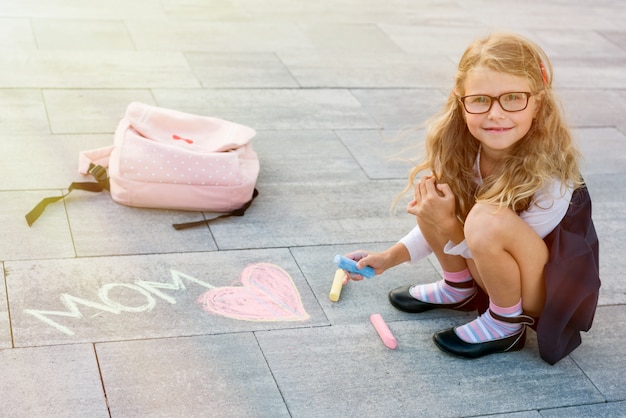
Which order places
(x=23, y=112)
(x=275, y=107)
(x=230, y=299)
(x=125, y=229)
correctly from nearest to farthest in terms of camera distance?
(x=230, y=299), (x=125, y=229), (x=23, y=112), (x=275, y=107)

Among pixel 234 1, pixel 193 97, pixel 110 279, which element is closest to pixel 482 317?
pixel 110 279

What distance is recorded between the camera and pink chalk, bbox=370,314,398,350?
270 cm

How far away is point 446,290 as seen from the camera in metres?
2.88

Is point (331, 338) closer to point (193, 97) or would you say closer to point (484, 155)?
point (484, 155)

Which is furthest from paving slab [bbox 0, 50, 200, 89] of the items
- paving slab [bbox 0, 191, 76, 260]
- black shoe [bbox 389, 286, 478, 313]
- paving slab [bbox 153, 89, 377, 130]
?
black shoe [bbox 389, 286, 478, 313]

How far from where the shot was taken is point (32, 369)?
2.42m

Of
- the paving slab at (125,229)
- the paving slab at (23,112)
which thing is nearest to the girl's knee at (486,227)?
the paving slab at (125,229)

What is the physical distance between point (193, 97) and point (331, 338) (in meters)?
2.08

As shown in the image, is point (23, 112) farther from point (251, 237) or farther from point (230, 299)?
point (230, 299)

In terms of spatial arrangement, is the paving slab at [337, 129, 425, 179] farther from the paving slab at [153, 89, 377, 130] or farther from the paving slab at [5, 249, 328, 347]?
the paving slab at [5, 249, 328, 347]

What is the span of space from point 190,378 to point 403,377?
62 centimetres

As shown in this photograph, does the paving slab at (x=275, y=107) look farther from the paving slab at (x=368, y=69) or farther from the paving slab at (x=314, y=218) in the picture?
the paving slab at (x=314, y=218)

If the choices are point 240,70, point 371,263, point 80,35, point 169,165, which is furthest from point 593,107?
point 80,35

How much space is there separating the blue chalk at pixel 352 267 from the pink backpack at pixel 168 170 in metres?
0.67
